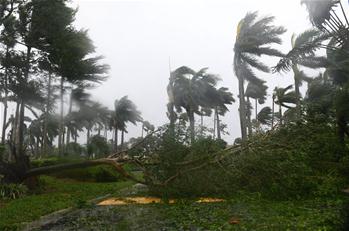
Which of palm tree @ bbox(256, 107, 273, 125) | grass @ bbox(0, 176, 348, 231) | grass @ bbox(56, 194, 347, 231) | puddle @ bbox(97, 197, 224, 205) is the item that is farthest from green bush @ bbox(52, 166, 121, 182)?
palm tree @ bbox(256, 107, 273, 125)

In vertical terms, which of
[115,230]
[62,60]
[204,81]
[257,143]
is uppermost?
[204,81]

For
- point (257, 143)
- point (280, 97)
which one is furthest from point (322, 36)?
point (280, 97)

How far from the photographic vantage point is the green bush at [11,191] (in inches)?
576

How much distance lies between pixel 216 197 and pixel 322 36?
859 centimetres

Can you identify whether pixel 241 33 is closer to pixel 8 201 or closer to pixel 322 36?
pixel 322 36

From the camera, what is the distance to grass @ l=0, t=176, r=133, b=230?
33.4 ft

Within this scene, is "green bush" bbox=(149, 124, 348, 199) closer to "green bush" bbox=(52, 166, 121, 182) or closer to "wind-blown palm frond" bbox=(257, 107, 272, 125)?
"green bush" bbox=(52, 166, 121, 182)

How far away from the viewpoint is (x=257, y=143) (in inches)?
527

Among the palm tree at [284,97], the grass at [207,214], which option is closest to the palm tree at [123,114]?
the palm tree at [284,97]

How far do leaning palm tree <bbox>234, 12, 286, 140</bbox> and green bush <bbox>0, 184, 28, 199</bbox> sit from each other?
15096 mm

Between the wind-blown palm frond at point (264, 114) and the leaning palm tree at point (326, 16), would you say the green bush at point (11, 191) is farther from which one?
the wind-blown palm frond at point (264, 114)

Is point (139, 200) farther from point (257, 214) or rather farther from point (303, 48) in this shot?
point (303, 48)

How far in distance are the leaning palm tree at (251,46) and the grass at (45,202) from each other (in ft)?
41.1

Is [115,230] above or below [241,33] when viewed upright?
below
